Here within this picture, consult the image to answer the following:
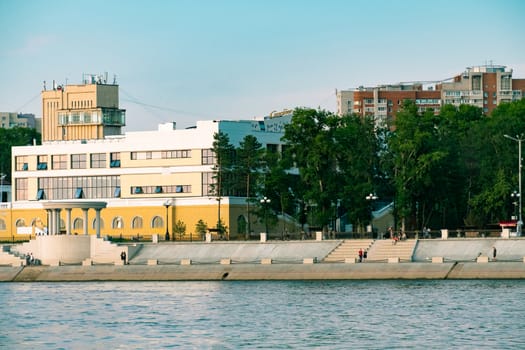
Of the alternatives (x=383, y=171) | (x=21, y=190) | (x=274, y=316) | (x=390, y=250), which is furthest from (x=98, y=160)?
(x=274, y=316)

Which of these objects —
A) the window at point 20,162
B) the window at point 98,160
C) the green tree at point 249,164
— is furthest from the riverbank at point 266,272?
the window at point 20,162

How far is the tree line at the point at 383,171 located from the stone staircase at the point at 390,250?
26.8ft

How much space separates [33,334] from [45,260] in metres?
54.1

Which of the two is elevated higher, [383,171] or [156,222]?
[383,171]

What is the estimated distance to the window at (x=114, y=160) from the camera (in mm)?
149125

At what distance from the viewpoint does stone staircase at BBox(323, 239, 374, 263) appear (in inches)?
4616

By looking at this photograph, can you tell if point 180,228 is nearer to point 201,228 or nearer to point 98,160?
point 201,228

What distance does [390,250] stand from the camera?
11706 centimetres

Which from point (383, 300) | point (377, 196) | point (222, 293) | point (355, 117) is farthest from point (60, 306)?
point (355, 117)

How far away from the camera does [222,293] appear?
98.3m

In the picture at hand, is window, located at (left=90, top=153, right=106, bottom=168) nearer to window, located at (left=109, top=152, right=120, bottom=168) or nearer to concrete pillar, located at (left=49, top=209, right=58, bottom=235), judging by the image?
window, located at (left=109, top=152, right=120, bottom=168)

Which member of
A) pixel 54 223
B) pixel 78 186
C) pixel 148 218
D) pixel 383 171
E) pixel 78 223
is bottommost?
pixel 78 223

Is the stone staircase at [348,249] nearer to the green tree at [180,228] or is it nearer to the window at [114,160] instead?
the green tree at [180,228]

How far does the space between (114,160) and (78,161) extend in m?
4.70
